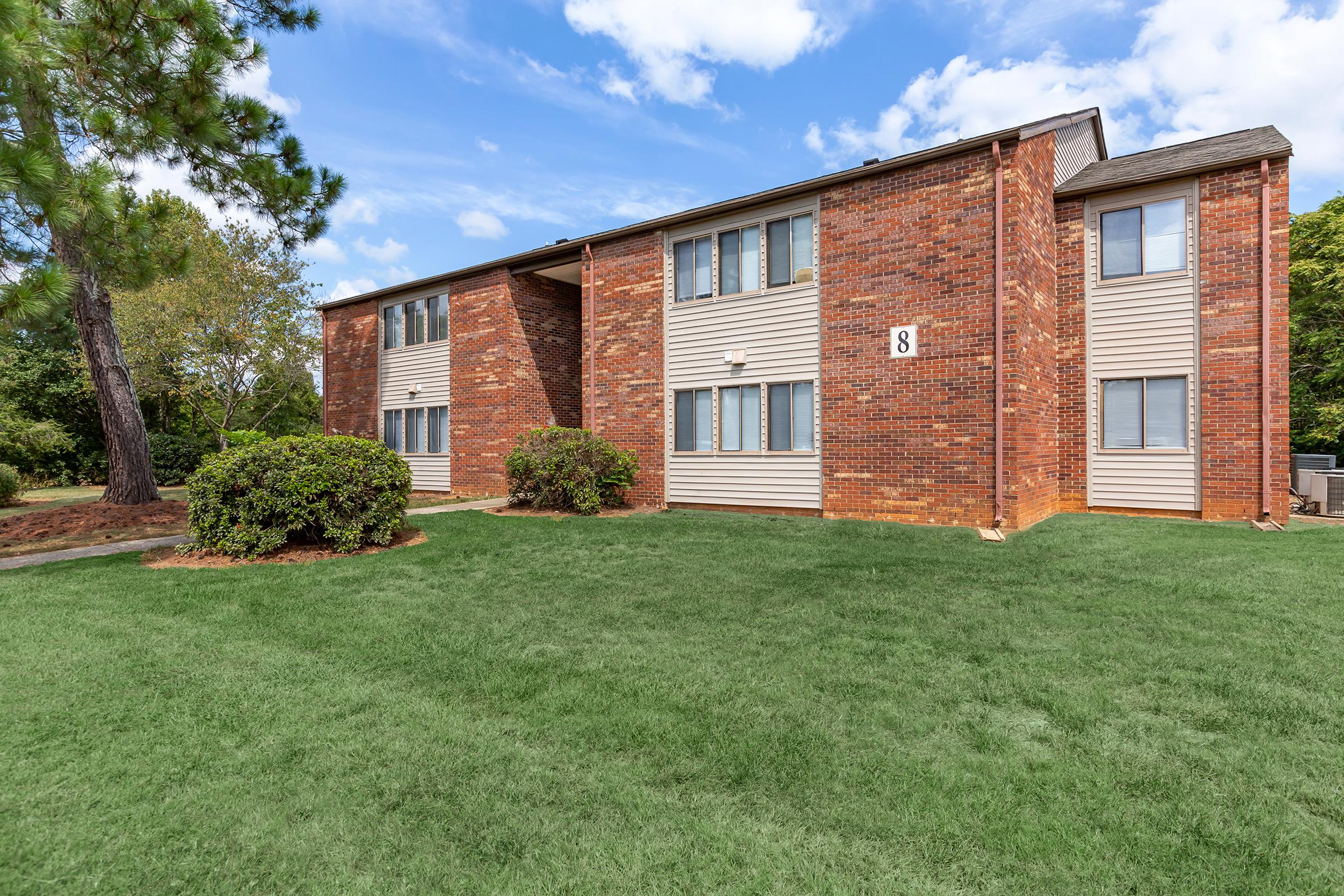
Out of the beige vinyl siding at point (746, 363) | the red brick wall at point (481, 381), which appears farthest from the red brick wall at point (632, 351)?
the red brick wall at point (481, 381)

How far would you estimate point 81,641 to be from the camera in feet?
15.3

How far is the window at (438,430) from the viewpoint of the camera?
16.5 m

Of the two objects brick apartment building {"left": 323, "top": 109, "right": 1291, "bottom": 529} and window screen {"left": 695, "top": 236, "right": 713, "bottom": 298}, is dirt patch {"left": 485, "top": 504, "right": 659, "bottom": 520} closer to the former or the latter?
brick apartment building {"left": 323, "top": 109, "right": 1291, "bottom": 529}

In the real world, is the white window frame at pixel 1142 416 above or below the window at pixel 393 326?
below

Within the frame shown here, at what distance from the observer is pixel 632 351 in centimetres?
1296

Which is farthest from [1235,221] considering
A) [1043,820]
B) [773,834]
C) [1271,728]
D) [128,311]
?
[128,311]

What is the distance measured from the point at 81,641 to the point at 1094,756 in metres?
6.72

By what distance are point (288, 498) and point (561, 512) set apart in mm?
4765

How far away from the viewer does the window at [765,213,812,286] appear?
36.3 feet

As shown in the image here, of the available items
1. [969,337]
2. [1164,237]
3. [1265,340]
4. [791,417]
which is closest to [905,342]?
[969,337]

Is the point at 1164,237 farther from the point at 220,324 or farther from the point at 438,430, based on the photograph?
the point at 220,324

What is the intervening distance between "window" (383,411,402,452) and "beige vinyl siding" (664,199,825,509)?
9064 mm

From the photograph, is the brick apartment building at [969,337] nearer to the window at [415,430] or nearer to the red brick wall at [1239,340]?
the red brick wall at [1239,340]

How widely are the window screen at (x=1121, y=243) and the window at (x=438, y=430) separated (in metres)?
14.8
